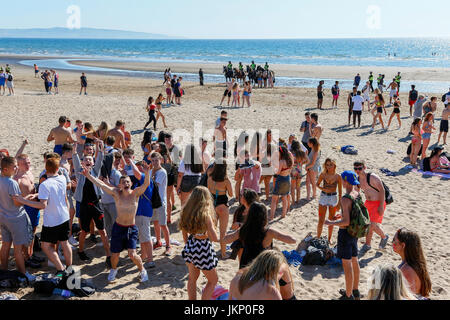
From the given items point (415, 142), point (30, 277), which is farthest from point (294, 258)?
point (415, 142)

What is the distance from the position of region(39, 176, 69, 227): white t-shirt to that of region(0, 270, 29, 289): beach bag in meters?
0.77

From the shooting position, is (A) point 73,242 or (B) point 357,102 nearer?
(A) point 73,242

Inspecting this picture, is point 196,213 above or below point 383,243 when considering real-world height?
above

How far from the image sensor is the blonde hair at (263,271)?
308 cm

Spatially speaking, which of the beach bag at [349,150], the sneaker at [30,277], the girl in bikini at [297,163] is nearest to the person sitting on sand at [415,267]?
the girl in bikini at [297,163]

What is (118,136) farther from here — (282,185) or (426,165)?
(426,165)

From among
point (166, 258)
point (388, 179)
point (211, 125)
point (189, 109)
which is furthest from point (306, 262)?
point (189, 109)

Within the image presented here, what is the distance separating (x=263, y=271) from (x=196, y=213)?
141cm

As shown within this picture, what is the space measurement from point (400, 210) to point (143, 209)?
5490 mm

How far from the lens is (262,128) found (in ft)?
50.9

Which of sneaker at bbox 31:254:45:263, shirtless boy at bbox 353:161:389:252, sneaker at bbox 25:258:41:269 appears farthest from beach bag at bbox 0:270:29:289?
shirtless boy at bbox 353:161:389:252

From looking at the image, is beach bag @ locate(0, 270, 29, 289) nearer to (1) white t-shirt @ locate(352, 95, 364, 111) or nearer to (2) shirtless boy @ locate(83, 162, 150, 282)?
(2) shirtless boy @ locate(83, 162, 150, 282)
